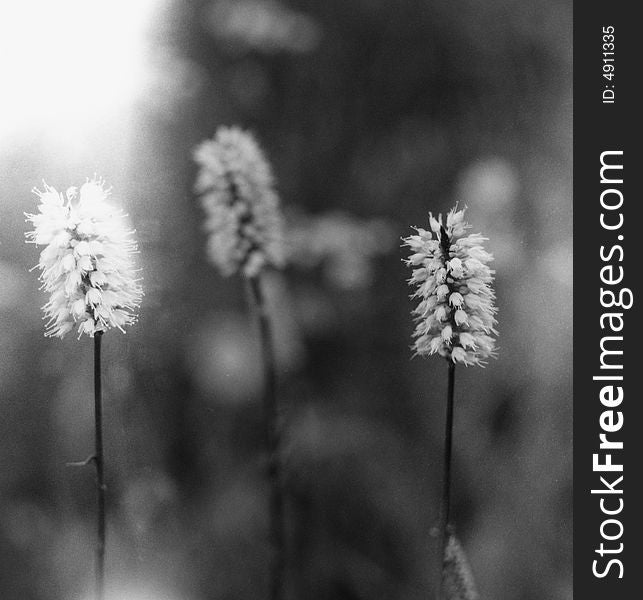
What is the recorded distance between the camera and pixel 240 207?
1.26 meters

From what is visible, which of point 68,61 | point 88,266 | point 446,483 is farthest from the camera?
point 68,61

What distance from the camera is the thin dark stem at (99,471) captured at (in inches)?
43.9

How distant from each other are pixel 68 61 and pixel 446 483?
1012 mm

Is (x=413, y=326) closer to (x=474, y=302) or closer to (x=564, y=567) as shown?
(x=474, y=302)

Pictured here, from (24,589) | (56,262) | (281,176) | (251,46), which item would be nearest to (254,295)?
(281,176)

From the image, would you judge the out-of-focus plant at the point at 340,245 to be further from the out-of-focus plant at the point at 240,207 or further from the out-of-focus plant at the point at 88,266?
the out-of-focus plant at the point at 88,266

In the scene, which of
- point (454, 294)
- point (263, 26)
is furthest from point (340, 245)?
point (263, 26)

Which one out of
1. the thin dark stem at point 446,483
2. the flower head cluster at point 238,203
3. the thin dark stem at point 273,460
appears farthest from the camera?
the thin dark stem at point 273,460

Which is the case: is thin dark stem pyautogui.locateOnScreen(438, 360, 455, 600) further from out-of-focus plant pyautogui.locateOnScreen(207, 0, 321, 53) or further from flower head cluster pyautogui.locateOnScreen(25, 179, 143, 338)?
out-of-focus plant pyautogui.locateOnScreen(207, 0, 321, 53)

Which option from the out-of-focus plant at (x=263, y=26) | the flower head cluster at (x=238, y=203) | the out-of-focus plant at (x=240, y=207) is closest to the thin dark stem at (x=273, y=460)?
the out-of-focus plant at (x=240, y=207)

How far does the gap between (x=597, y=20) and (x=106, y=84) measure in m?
0.90

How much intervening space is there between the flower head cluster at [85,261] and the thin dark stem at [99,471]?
0.05m

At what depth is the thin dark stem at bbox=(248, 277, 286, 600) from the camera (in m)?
1.37

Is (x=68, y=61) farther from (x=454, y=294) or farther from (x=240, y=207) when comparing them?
(x=454, y=294)
